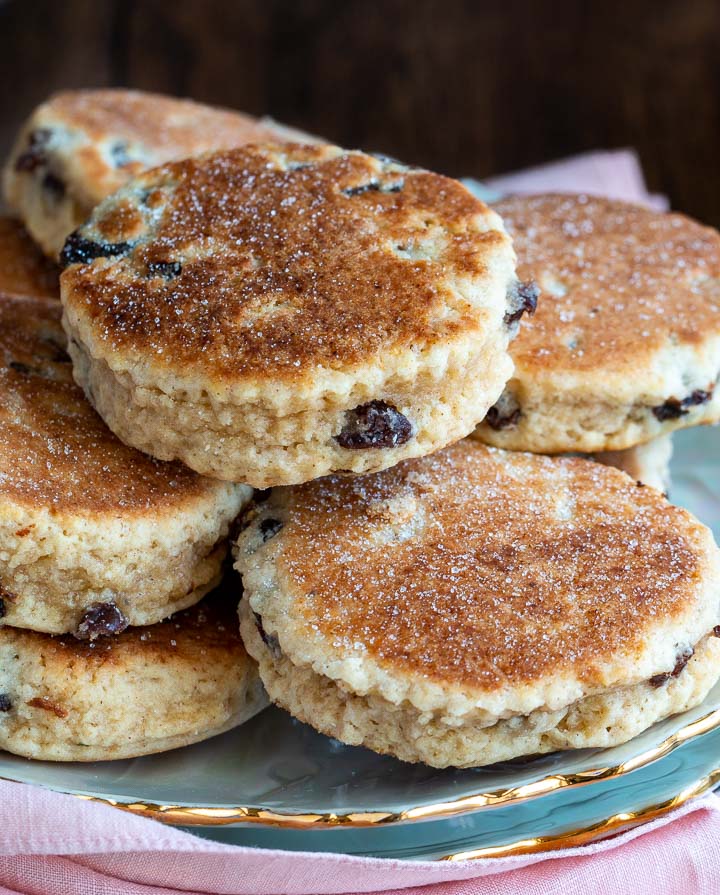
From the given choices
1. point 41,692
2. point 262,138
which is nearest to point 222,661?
point 41,692

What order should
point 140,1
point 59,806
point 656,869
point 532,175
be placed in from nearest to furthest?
point 59,806 → point 656,869 → point 532,175 → point 140,1

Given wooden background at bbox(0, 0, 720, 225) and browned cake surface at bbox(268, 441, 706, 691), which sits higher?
browned cake surface at bbox(268, 441, 706, 691)

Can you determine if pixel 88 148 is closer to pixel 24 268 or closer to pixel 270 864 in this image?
pixel 24 268

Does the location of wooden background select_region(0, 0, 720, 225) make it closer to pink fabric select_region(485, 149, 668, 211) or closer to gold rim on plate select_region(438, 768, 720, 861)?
pink fabric select_region(485, 149, 668, 211)

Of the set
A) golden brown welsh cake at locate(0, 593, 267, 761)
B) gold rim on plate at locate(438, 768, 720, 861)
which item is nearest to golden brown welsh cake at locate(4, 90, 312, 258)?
golden brown welsh cake at locate(0, 593, 267, 761)

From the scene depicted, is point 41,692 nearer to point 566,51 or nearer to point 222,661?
point 222,661

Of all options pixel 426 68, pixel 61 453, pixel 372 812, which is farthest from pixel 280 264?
pixel 426 68

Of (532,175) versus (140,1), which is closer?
(532,175)

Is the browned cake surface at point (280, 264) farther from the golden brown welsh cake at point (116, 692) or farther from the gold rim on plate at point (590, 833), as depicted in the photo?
the gold rim on plate at point (590, 833)
